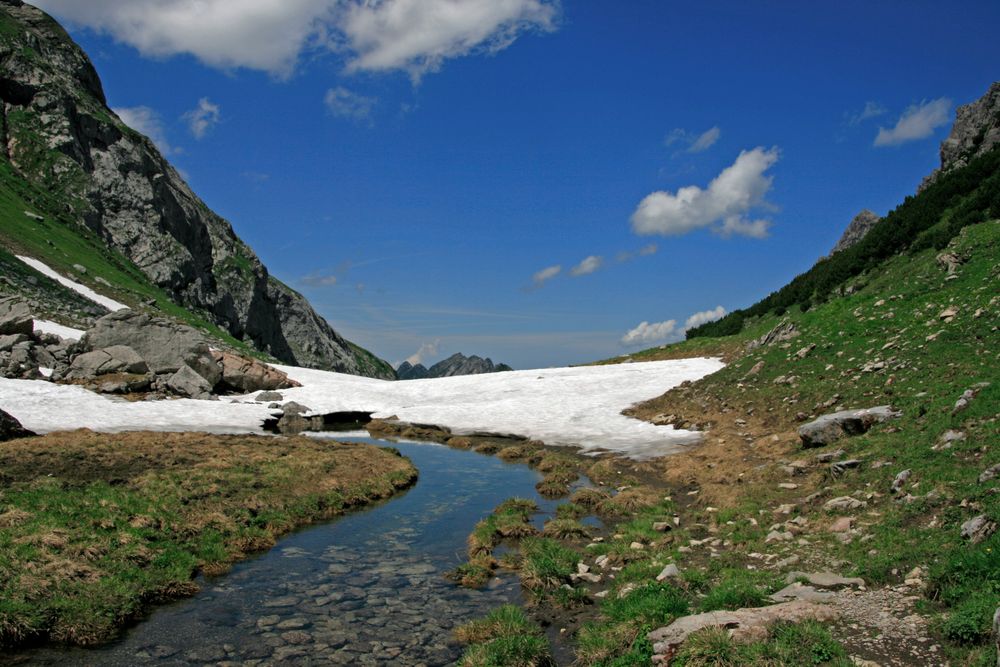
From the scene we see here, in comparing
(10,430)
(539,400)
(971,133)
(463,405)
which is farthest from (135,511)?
(971,133)

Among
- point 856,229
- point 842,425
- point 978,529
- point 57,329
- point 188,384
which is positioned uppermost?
point 856,229

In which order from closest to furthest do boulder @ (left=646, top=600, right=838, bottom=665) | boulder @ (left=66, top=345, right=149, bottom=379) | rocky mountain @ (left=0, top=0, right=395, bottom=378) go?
boulder @ (left=646, top=600, right=838, bottom=665)
boulder @ (left=66, top=345, right=149, bottom=379)
rocky mountain @ (left=0, top=0, right=395, bottom=378)

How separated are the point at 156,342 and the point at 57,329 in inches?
466

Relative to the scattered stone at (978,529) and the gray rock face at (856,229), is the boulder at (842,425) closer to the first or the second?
the scattered stone at (978,529)

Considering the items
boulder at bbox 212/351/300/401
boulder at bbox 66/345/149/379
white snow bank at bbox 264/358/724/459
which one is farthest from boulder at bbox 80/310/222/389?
white snow bank at bbox 264/358/724/459

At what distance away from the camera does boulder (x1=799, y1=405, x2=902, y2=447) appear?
1959cm

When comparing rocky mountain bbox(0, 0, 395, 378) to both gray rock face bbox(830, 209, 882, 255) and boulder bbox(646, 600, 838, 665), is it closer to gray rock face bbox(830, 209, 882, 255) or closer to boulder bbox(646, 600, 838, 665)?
boulder bbox(646, 600, 838, 665)

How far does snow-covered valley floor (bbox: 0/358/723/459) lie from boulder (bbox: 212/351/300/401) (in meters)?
2.40

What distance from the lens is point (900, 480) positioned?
1433 centimetres

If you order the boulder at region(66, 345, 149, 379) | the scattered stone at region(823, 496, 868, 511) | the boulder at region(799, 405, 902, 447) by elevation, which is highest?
the boulder at region(66, 345, 149, 379)

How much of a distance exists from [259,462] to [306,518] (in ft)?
20.3

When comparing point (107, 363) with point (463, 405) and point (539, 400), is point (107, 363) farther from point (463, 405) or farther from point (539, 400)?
point (539, 400)

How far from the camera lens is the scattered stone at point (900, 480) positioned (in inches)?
561

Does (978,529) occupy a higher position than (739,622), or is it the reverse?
(978,529)
